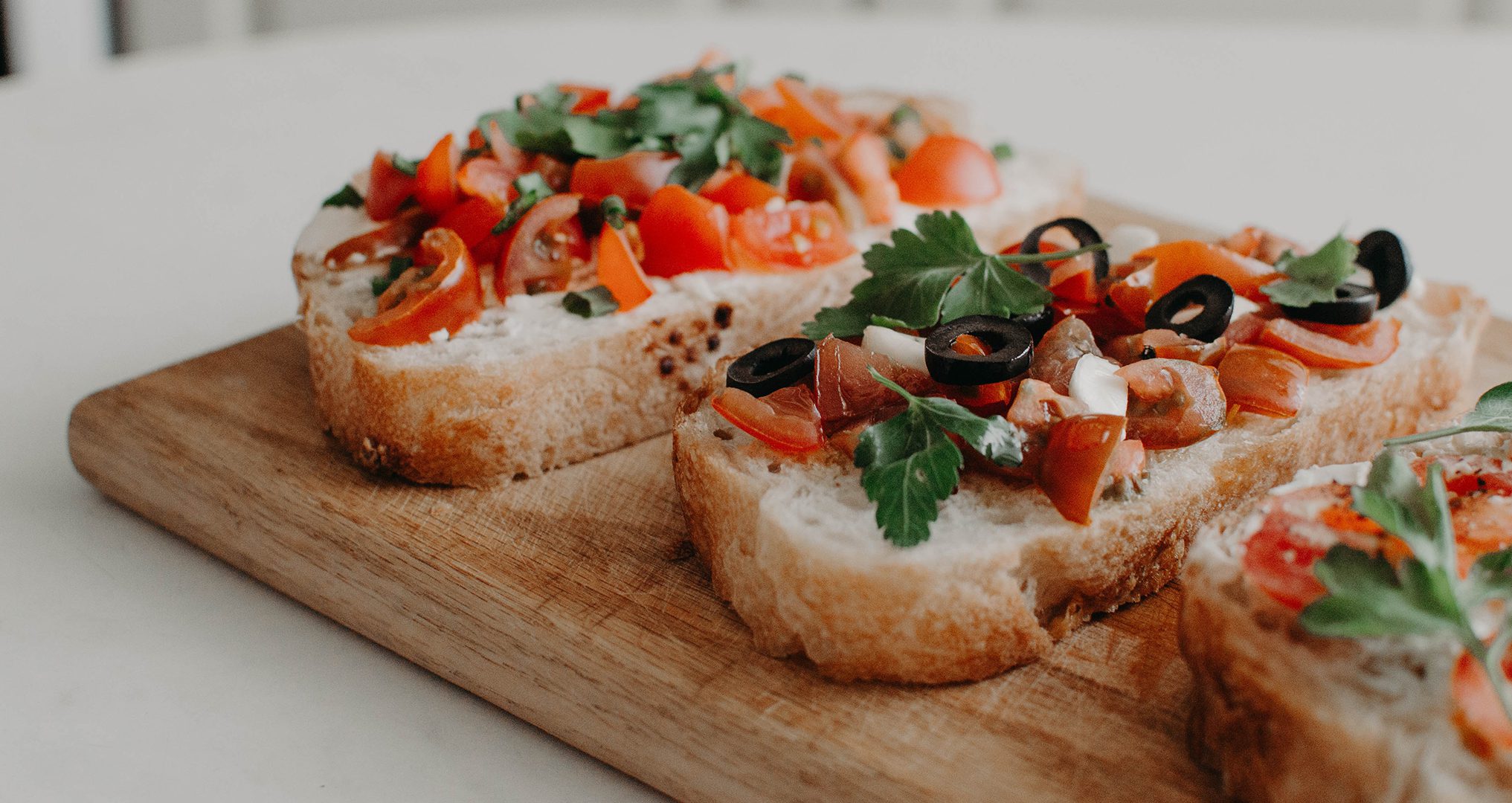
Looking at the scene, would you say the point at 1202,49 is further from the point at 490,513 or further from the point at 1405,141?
the point at 490,513

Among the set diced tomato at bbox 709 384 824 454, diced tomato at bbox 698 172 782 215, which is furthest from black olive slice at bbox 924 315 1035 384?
diced tomato at bbox 698 172 782 215

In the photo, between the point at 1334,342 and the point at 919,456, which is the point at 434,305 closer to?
the point at 919,456

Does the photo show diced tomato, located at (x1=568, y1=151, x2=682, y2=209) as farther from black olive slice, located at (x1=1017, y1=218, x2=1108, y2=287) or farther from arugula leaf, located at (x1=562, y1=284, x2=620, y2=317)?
black olive slice, located at (x1=1017, y1=218, x2=1108, y2=287)

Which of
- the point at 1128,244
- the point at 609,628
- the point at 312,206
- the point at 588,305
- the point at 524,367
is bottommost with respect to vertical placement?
the point at 312,206

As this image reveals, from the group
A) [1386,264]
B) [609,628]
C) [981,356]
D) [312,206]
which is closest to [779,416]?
[981,356]

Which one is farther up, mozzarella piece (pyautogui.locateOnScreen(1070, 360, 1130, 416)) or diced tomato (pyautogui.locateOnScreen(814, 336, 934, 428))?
mozzarella piece (pyautogui.locateOnScreen(1070, 360, 1130, 416))

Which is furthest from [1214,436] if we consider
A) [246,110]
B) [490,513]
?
[246,110]

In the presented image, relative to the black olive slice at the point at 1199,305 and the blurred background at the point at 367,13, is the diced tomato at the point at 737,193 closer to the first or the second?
the black olive slice at the point at 1199,305
